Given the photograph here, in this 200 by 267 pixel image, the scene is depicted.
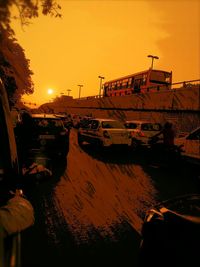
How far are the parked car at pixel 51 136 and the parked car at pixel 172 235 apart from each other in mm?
8712

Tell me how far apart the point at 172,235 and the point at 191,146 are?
860cm

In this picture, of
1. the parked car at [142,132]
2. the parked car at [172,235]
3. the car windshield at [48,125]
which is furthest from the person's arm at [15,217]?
the parked car at [142,132]

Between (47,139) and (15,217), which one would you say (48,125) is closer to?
(47,139)

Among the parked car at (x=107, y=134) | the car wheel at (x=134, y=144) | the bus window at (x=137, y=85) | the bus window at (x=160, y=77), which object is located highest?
the bus window at (x=160, y=77)

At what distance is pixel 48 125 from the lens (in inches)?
498

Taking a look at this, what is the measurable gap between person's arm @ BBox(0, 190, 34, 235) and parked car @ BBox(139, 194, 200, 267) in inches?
58.2

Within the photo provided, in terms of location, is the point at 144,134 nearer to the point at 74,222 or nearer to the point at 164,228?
the point at 74,222

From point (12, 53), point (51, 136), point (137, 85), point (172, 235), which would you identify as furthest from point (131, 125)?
point (12, 53)

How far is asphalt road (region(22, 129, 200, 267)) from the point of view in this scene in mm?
4730

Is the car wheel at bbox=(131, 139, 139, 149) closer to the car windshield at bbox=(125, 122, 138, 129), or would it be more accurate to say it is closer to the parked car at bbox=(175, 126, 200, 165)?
the car windshield at bbox=(125, 122, 138, 129)

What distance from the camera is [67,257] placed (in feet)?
15.2

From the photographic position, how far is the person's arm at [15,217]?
1.89 metres

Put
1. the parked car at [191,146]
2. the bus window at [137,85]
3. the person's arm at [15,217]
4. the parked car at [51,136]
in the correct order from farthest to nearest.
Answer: the bus window at [137,85], the parked car at [51,136], the parked car at [191,146], the person's arm at [15,217]

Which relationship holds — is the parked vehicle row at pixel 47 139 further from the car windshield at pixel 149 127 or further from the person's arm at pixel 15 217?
the person's arm at pixel 15 217
